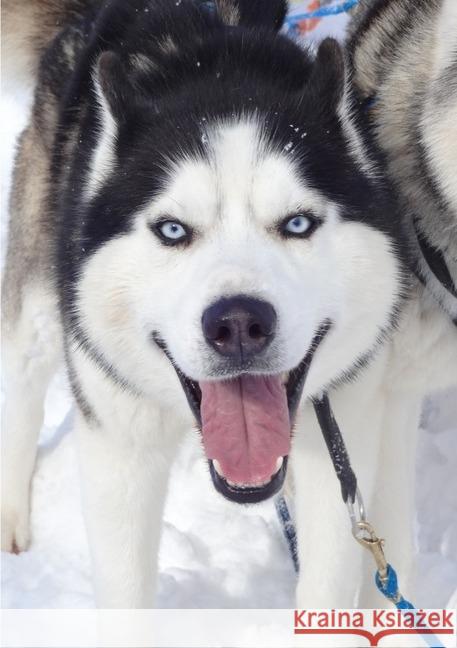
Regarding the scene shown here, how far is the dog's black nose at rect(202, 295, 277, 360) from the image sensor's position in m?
1.33

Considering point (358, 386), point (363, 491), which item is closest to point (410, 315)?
point (358, 386)

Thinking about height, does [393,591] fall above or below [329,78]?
below

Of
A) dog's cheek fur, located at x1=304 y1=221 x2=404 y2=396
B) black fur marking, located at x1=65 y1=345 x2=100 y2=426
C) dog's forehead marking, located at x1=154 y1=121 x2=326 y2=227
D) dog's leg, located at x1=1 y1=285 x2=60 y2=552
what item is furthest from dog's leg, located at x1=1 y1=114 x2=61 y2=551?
dog's cheek fur, located at x1=304 y1=221 x2=404 y2=396

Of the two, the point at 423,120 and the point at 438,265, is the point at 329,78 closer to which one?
the point at 423,120

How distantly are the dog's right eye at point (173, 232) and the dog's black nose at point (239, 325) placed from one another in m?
0.18

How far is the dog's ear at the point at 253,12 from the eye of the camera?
2.03 m

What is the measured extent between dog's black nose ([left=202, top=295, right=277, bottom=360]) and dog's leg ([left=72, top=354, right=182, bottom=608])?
44 cm

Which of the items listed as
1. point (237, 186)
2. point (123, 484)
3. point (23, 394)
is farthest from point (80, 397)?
point (23, 394)

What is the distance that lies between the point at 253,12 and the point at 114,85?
24.1 inches

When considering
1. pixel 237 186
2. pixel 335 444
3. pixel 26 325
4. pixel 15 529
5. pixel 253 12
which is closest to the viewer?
pixel 237 186

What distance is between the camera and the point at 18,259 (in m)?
2.43

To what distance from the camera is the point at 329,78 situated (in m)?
1.62

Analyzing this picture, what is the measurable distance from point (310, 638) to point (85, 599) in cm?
66

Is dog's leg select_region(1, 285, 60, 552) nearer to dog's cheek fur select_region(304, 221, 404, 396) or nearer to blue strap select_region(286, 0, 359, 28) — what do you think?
Result: dog's cheek fur select_region(304, 221, 404, 396)
